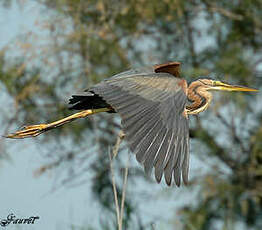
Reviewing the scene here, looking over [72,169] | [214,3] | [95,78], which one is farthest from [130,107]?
[214,3]

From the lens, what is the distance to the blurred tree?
7199mm

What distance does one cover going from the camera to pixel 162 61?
24.8ft

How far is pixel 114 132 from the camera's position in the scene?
7.37 metres

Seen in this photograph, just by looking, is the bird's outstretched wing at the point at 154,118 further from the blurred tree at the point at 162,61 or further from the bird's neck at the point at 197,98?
the blurred tree at the point at 162,61

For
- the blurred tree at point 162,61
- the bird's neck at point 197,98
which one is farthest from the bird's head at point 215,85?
the blurred tree at point 162,61

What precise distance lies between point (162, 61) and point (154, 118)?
4491 millimetres

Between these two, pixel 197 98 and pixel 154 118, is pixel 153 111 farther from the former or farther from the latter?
pixel 197 98

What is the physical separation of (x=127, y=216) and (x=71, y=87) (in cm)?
396

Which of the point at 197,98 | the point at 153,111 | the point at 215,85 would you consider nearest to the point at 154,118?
the point at 153,111

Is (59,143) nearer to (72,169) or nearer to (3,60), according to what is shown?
(72,169)

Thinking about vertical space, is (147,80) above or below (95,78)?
above

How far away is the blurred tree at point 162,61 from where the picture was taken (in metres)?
7.20

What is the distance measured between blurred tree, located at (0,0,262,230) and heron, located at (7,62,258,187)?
3204 mm

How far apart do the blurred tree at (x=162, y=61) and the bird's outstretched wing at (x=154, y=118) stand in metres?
3.58
